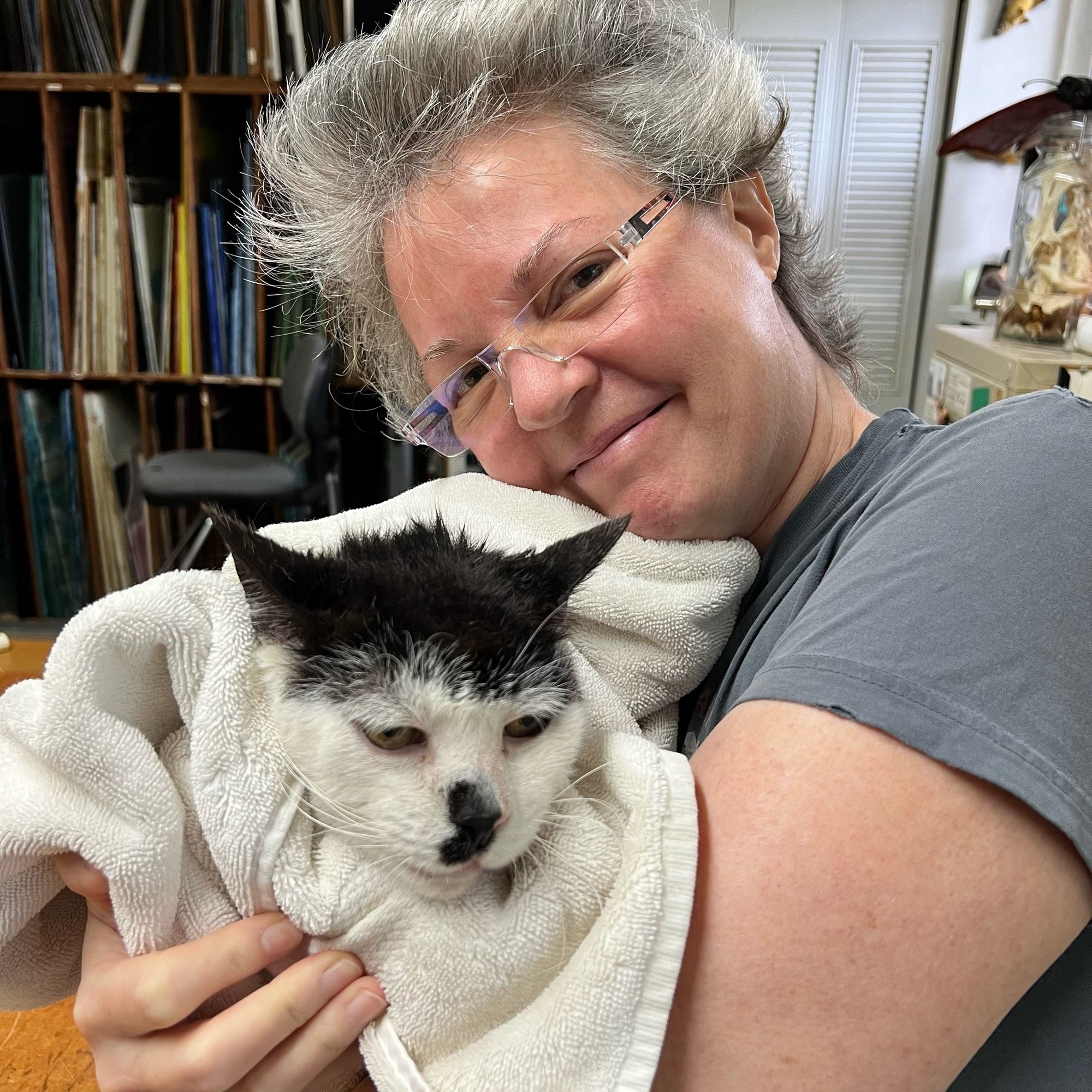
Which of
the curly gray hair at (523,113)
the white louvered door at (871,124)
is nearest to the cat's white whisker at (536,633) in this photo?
the curly gray hair at (523,113)

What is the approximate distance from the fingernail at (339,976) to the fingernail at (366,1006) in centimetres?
1

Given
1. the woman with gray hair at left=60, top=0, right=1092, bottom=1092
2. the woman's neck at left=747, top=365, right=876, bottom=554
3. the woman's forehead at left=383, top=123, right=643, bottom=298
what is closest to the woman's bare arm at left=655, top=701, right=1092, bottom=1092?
the woman with gray hair at left=60, top=0, right=1092, bottom=1092

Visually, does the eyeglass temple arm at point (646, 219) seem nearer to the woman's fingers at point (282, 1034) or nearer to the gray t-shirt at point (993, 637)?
the gray t-shirt at point (993, 637)

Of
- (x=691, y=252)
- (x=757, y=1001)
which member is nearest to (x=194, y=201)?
(x=691, y=252)

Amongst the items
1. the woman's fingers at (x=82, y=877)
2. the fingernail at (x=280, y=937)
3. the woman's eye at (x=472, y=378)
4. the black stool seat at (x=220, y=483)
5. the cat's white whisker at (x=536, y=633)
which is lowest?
the black stool seat at (x=220, y=483)

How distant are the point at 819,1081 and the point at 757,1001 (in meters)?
0.05

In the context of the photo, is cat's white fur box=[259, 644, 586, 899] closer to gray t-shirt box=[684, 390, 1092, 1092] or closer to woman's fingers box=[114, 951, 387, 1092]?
woman's fingers box=[114, 951, 387, 1092]

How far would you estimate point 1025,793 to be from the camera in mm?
536

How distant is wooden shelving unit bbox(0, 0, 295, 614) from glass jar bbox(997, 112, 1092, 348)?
7.22 feet

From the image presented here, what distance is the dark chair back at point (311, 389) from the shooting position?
8.77 feet

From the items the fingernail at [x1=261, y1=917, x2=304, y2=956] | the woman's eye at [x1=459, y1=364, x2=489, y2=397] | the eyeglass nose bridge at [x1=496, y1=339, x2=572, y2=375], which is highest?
the eyeglass nose bridge at [x1=496, y1=339, x2=572, y2=375]

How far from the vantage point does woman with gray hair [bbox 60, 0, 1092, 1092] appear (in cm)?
54

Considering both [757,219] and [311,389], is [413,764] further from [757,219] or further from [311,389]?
[311,389]

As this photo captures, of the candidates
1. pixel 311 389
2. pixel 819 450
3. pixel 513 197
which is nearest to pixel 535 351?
pixel 513 197
